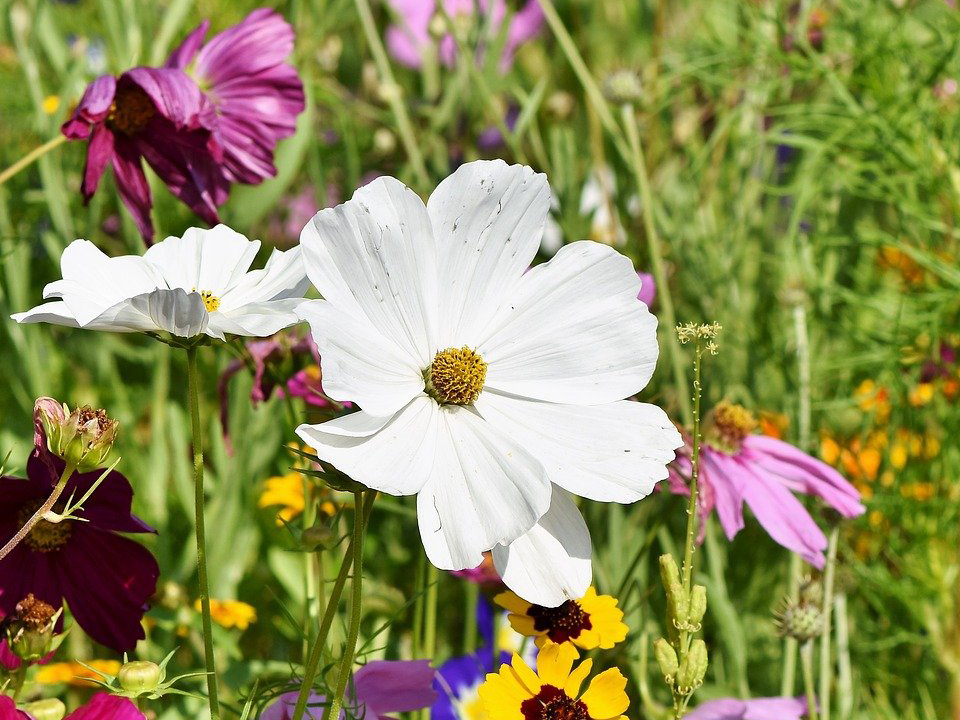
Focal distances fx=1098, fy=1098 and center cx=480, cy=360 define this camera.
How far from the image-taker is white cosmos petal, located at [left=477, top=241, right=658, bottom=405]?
41 centimetres

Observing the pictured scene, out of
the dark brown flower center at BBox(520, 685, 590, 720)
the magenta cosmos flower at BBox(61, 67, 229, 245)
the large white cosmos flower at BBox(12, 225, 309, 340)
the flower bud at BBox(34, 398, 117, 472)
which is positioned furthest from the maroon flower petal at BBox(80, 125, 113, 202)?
the dark brown flower center at BBox(520, 685, 590, 720)

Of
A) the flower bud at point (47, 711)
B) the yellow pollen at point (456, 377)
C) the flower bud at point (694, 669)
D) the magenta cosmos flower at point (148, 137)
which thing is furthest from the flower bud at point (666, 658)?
the magenta cosmos flower at point (148, 137)

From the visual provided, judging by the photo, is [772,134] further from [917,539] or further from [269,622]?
[269,622]

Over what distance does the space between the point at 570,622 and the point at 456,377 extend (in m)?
0.12

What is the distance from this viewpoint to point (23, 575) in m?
0.44

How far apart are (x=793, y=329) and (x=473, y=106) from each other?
1.25 ft

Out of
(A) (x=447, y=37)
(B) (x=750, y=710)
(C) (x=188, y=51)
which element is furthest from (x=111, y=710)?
(A) (x=447, y=37)

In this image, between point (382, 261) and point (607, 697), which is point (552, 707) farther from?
point (382, 261)

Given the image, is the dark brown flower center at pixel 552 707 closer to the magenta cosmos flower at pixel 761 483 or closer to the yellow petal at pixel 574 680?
the yellow petal at pixel 574 680

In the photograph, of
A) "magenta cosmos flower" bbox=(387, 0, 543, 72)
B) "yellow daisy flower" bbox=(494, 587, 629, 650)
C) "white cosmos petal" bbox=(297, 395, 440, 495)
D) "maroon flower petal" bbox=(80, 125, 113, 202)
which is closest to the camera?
"white cosmos petal" bbox=(297, 395, 440, 495)

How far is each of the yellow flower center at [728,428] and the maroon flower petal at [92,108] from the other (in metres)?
0.34

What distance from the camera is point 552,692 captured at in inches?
16.7

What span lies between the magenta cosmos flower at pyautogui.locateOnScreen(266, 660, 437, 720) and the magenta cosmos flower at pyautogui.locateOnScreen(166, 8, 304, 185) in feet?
0.95

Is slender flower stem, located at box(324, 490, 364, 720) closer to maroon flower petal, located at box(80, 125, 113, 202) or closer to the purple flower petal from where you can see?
the purple flower petal
